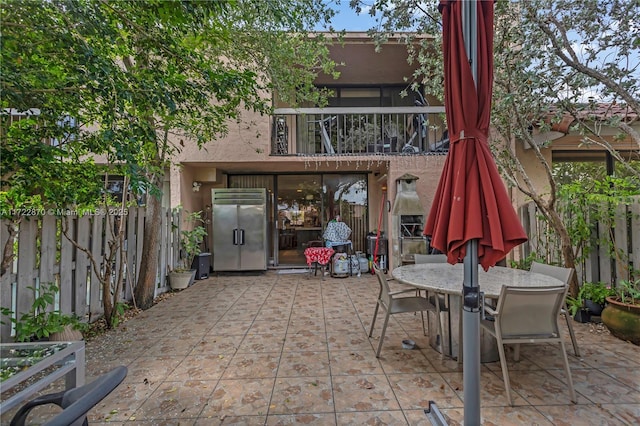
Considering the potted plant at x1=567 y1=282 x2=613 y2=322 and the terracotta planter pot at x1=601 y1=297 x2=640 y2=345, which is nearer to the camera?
the terracotta planter pot at x1=601 y1=297 x2=640 y2=345

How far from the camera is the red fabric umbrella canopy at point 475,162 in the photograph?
168 centimetres

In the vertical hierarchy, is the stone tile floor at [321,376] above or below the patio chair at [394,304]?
below

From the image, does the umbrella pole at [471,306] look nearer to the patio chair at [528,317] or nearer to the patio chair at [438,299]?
the patio chair at [528,317]

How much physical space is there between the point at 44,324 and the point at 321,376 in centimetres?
295

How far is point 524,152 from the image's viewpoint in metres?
6.71

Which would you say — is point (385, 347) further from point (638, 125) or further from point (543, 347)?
point (638, 125)

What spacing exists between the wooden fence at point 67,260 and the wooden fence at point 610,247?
6.92 metres

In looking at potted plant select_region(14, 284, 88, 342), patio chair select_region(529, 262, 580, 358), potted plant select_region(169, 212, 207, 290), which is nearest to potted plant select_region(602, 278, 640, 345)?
patio chair select_region(529, 262, 580, 358)

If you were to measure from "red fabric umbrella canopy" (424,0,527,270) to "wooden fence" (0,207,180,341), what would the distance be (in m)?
4.07

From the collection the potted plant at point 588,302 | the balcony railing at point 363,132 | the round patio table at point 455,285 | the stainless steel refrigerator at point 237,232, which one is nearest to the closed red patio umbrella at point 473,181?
the round patio table at point 455,285

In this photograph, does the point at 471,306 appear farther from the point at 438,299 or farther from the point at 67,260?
the point at 67,260

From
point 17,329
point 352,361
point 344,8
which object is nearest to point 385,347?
point 352,361

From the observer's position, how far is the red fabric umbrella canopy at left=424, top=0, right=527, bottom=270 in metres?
1.68

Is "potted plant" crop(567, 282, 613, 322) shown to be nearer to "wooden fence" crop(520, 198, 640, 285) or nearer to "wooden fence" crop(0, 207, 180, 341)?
"wooden fence" crop(520, 198, 640, 285)
